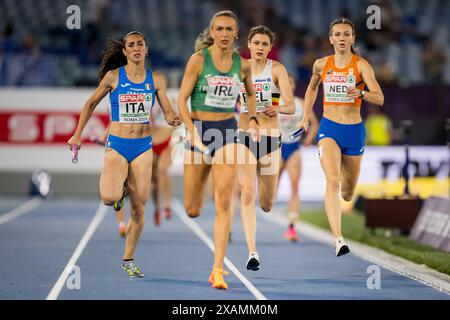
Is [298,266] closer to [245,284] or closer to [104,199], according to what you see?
[245,284]

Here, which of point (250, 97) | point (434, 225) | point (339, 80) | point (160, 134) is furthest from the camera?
point (160, 134)

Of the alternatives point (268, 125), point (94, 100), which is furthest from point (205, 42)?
point (268, 125)

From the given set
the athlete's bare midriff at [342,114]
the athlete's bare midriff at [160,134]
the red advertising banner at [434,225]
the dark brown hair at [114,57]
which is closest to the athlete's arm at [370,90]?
the athlete's bare midriff at [342,114]

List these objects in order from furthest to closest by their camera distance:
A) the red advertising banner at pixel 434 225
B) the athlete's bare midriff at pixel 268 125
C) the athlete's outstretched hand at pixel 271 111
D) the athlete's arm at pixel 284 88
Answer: the red advertising banner at pixel 434 225 → the athlete's bare midriff at pixel 268 125 → the athlete's arm at pixel 284 88 → the athlete's outstretched hand at pixel 271 111

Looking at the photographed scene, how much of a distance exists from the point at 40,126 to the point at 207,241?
467 inches

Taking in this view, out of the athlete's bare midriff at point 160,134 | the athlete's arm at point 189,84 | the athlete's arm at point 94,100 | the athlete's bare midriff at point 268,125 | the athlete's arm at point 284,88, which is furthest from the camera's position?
the athlete's bare midriff at point 160,134

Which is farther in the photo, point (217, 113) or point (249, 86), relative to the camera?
point (249, 86)

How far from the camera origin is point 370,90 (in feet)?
35.6

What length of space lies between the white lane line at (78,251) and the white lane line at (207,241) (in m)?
1.54

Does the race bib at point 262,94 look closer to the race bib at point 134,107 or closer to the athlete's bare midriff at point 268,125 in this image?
the athlete's bare midriff at point 268,125

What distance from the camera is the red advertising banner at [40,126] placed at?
86.2ft

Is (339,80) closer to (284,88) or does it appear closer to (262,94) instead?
(284,88)

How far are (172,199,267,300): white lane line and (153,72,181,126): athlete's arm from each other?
67.4 inches
